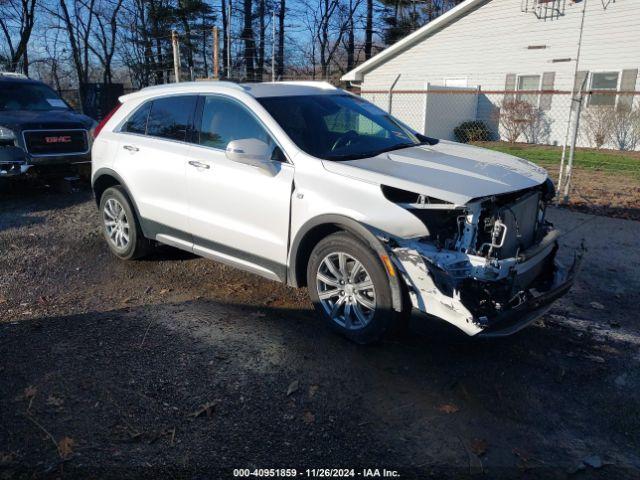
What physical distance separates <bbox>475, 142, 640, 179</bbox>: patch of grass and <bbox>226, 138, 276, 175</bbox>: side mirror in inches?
384

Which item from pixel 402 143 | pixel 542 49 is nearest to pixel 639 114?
pixel 542 49

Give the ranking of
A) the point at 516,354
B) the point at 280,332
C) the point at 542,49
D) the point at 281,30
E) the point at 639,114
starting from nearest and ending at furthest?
the point at 516,354
the point at 280,332
the point at 639,114
the point at 542,49
the point at 281,30

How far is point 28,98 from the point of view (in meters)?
9.80

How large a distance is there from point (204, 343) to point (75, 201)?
19.3 ft

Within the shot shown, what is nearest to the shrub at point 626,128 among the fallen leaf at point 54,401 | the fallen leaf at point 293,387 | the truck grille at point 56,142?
the truck grille at point 56,142

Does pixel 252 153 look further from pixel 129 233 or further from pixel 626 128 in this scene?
pixel 626 128

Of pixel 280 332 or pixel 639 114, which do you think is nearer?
pixel 280 332

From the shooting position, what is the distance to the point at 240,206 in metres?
4.48

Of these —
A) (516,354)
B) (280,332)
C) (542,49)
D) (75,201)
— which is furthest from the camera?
(542,49)

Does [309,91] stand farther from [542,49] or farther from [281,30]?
[281,30]

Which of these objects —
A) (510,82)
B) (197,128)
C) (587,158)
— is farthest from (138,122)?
(510,82)

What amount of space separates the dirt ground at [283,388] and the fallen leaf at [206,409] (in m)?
0.01

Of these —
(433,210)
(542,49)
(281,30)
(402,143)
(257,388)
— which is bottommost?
(257,388)

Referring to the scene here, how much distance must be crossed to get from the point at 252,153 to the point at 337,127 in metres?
0.93
